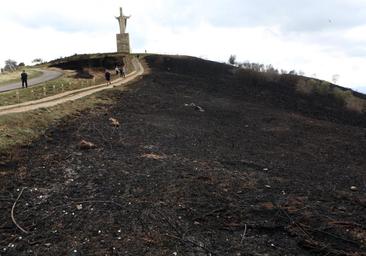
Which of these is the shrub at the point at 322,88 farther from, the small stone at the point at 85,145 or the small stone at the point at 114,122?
the small stone at the point at 85,145

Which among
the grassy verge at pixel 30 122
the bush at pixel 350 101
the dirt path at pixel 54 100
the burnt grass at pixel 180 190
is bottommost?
the bush at pixel 350 101

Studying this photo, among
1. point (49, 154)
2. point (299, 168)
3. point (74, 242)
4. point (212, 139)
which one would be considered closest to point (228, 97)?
point (212, 139)

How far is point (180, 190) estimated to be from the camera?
16.3 metres

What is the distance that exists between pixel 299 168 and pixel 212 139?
6719 millimetres

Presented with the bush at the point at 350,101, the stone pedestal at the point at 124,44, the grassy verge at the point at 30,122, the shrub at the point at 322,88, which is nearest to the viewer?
the grassy verge at the point at 30,122

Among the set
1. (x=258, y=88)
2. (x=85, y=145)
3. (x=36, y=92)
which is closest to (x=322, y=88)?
(x=258, y=88)

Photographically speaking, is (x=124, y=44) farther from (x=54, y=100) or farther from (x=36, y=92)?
(x=54, y=100)

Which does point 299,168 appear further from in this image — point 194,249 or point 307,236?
point 194,249

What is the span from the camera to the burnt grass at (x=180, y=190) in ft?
41.4

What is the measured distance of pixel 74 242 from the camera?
1232 centimetres

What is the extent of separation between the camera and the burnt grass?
497 inches

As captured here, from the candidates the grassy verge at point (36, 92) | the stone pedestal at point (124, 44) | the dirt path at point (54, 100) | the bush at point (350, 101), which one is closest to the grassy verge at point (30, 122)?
the dirt path at point (54, 100)

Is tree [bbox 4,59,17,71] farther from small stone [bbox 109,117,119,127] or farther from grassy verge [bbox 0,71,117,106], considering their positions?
small stone [bbox 109,117,119,127]

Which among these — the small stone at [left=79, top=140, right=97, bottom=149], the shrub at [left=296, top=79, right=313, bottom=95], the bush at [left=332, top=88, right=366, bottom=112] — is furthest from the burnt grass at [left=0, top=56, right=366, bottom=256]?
the shrub at [left=296, top=79, right=313, bottom=95]
